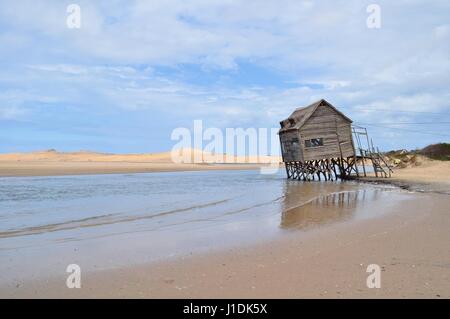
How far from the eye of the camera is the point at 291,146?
105ft

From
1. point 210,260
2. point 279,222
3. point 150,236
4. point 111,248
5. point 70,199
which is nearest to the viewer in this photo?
point 210,260

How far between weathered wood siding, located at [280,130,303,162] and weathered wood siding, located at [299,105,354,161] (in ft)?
1.10

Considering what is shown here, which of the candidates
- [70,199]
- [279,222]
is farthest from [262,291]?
[70,199]

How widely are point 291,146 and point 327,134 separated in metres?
2.85

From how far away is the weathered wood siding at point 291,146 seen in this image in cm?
3042

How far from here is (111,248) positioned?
806 cm

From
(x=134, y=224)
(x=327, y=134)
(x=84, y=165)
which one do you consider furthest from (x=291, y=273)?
(x=84, y=165)

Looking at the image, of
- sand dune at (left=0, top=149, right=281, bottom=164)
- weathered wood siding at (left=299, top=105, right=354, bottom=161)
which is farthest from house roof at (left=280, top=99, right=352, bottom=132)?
sand dune at (left=0, top=149, right=281, bottom=164)

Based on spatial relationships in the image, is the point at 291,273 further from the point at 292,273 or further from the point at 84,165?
the point at 84,165

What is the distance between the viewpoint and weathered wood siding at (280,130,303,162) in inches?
1197

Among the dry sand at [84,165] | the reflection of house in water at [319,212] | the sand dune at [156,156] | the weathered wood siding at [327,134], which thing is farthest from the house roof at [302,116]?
the sand dune at [156,156]

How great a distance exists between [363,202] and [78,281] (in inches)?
468

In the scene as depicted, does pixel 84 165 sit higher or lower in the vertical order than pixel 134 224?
higher
